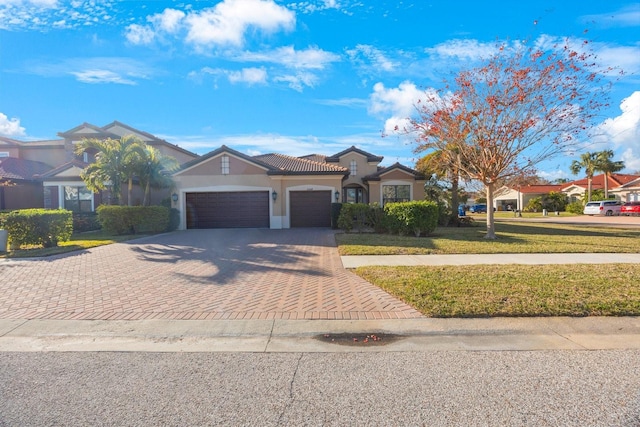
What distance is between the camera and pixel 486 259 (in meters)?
10.2

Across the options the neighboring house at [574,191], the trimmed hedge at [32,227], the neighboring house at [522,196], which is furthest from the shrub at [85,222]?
the neighboring house at [522,196]

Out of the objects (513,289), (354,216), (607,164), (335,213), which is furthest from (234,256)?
(607,164)

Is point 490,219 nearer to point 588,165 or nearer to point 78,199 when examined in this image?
point 78,199

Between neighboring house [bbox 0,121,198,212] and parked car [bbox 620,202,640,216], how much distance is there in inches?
1756

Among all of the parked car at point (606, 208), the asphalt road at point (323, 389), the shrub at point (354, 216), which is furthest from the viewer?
the parked car at point (606, 208)

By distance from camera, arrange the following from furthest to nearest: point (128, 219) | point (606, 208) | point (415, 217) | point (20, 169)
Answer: point (606, 208), point (20, 169), point (128, 219), point (415, 217)

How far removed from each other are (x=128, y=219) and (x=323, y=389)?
16974 mm

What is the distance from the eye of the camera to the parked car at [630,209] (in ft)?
127

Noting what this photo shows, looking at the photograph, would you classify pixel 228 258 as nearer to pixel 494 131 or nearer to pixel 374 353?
pixel 374 353

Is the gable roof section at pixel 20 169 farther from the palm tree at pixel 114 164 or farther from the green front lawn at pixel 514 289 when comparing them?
the green front lawn at pixel 514 289

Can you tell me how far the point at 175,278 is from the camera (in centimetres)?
812

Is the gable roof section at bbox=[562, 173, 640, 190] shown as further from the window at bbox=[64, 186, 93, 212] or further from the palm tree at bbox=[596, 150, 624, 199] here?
the window at bbox=[64, 186, 93, 212]

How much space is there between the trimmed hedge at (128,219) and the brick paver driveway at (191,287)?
5905mm

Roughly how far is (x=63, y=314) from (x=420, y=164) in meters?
22.6
